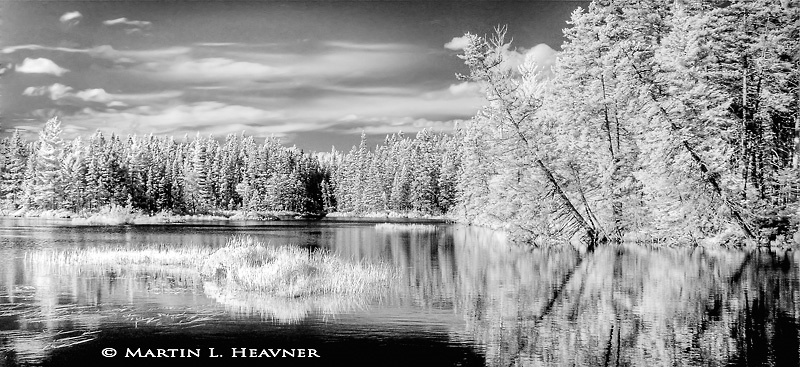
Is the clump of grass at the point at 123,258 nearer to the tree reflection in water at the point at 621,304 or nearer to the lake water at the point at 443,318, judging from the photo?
the lake water at the point at 443,318

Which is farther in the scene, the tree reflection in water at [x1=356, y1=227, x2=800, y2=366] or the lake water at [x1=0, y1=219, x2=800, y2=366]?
the tree reflection in water at [x1=356, y1=227, x2=800, y2=366]

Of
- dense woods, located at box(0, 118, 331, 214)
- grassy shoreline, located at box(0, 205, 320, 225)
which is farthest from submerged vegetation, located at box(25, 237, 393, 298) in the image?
dense woods, located at box(0, 118, 331, 214)

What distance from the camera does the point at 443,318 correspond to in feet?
42.3

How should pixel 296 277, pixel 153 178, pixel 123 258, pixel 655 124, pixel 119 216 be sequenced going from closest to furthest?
1. pixel 296 277
2. pixel 123 258
3. pixel 655 124
4. pixel 119 216
5. pixel 153 178

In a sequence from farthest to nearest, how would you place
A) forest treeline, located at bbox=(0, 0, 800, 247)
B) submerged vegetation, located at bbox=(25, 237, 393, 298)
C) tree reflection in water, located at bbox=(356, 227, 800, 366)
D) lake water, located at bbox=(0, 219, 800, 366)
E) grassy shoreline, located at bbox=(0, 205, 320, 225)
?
grassy shoreline, located at bbox=(0, 205, 320, 225) → forest treeline, located at bbox=(0, 0, 800, 247) → submerged vegetation, located at bbox=(25, 237, 393, 298) → tree reflection in water, located at bbox=(356, 227, 800, 366) → lake water, located at bbox=(0, 219, 800, 366)

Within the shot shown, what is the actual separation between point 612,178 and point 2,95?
45.7 meters

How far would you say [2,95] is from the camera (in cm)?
4859

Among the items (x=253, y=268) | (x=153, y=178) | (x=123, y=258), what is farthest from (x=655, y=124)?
(x=153, y=178)

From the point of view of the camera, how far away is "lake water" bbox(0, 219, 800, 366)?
10.1 meters

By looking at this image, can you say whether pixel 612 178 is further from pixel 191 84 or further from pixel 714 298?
pixel 191 84

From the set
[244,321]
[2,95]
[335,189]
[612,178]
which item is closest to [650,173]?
[612,178]

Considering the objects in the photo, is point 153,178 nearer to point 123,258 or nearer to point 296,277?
point 123,258

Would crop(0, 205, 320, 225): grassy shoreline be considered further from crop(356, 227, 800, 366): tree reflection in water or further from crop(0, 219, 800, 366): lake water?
crop(356, 227, 800, 366): tree reflection in water

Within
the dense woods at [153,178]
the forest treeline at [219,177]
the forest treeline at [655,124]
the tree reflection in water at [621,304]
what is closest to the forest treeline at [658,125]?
the forest treeline at [655,124]
